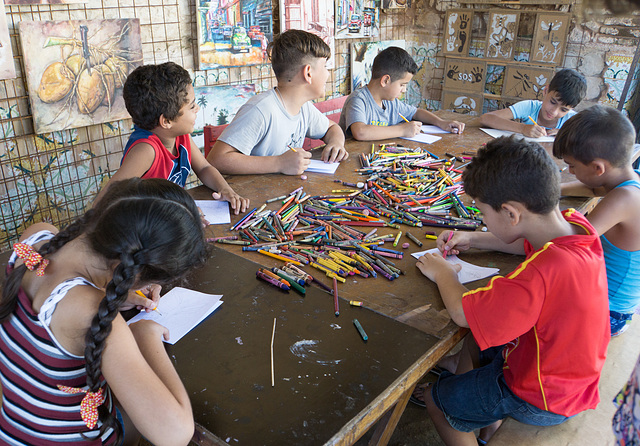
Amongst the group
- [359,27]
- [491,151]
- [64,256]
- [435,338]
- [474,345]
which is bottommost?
[474,345]

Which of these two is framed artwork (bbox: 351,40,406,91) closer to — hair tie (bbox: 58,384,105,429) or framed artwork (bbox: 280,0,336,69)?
framed artwork (bbox: 280,0,336,69)

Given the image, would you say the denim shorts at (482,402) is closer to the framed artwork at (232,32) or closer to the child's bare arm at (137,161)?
the child's bare arm at (137,161)

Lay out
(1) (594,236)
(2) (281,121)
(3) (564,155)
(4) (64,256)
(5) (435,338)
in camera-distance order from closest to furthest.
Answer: (4) (64,256), (5) (435,338), (1) (594,236), (3) (564,155), (2) (281,121)

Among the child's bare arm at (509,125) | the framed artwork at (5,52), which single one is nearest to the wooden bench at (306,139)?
the framed artwork at (5,52)

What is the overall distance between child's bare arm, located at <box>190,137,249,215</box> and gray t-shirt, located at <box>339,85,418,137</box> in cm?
129

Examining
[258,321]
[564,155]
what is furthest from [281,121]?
[258,321]

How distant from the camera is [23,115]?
2990 millimetres

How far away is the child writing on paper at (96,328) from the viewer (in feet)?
3.40

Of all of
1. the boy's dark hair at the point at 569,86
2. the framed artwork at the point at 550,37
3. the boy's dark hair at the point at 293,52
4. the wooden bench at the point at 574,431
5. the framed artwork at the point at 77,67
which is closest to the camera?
the wooden bench at the point at 574,431

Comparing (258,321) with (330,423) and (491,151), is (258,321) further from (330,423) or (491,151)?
(491,151)

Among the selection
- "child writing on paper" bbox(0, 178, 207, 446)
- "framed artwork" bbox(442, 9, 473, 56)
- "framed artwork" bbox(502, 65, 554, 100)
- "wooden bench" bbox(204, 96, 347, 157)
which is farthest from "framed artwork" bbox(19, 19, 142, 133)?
"framed artwork" bbox(502, 65, 554, 100)

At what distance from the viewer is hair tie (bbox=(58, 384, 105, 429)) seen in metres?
1.11

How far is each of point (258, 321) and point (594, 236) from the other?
3.37 ft

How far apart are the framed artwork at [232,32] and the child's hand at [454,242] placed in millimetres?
2774
